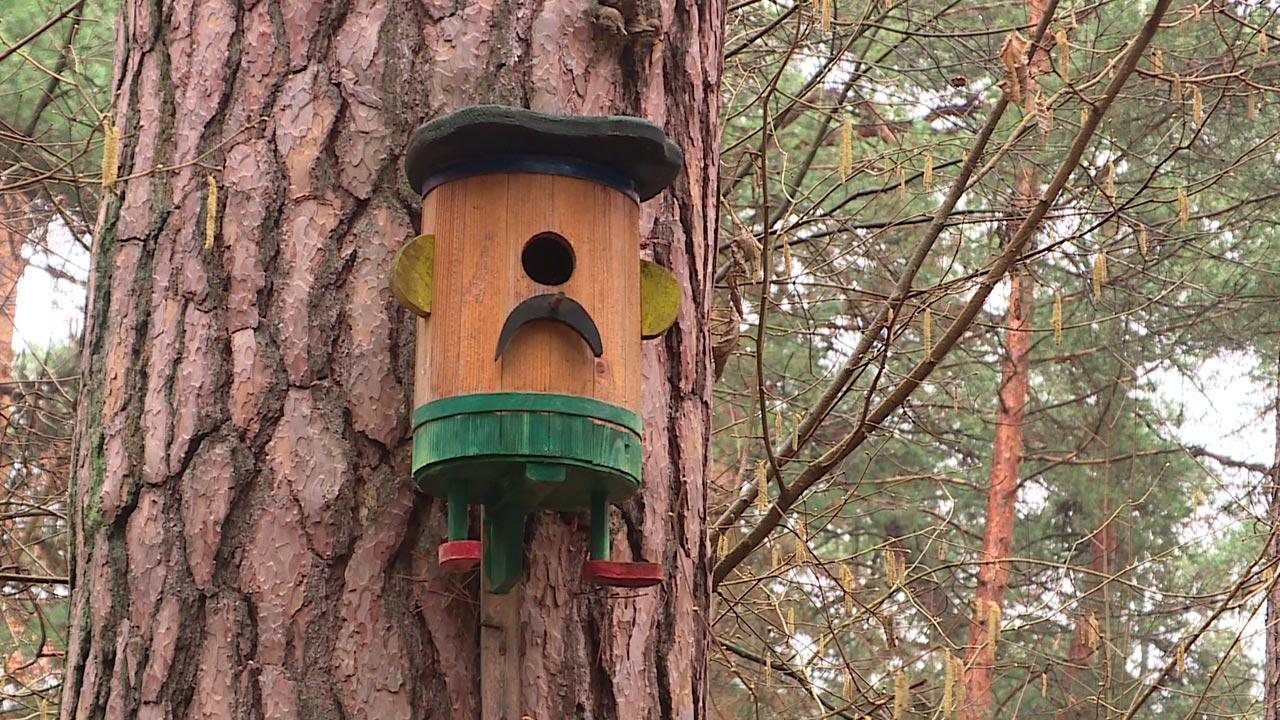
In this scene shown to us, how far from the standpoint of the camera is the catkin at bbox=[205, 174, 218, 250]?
195 centimetres

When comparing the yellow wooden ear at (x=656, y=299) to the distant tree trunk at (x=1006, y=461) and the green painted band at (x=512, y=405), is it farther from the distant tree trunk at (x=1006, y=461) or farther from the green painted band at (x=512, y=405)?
the distant tree trunk at (x=1006, y=461)

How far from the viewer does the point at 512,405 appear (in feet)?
6.15

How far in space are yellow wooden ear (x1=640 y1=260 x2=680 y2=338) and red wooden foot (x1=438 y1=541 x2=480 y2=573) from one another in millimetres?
437

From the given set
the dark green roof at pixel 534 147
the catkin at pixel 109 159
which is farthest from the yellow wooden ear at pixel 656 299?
the catkin at pixel 109 159

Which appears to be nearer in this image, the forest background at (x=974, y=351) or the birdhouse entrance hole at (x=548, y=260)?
the birdhouse entrance hole at (x=548, y=260)

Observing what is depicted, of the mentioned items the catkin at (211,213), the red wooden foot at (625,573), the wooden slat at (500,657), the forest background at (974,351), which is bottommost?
the wooden slat at (500,657)

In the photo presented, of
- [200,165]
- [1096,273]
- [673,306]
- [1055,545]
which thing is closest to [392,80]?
[200,165]

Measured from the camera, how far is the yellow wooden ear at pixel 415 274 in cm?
190

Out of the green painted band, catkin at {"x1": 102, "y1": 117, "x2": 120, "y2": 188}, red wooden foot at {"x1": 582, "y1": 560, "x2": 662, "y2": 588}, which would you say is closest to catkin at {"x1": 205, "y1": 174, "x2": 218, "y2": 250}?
catkin at {"x1": 102, "y1": 117, "x2": 120, "y2": 188}

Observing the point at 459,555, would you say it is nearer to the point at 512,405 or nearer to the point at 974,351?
the point at 512,405

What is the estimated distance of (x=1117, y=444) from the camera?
10312mm

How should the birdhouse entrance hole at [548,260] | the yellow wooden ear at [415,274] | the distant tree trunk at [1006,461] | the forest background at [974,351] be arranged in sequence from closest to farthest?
1. the yellow wooden ear at [415,274]
2. the birdhouse entrance hole at [548,260]
3. the forest background at [974,351]
4. the distant tree trunk at [1006,461]

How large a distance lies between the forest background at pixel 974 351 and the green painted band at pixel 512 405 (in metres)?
1.71

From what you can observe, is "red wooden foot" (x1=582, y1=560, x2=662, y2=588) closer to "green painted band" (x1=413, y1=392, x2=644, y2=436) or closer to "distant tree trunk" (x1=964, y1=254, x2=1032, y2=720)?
"green painted band" (x1=413, y1=392, x2=644, y2=436)
